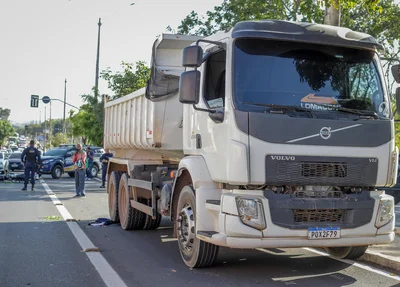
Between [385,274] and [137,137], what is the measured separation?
5045mm

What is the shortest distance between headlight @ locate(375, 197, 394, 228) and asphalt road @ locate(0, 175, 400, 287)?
71 centimetres

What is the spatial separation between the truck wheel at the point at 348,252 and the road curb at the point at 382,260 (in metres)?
0.26

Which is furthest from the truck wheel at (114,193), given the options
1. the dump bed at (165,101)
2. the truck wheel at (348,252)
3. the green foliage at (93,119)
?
the green foliage at (93,119)

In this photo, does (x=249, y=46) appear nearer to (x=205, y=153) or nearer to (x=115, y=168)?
(x=205, y=153)

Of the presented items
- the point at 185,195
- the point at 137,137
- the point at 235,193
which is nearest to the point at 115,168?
the point at 137,137

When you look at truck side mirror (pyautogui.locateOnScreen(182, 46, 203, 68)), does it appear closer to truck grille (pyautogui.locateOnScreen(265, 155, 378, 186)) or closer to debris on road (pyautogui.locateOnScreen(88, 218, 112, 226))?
truck grille (pyautogui.locateOnScreen(265, 155, 378, 186))

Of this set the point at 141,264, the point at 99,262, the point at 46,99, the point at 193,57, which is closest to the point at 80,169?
the point at 99,262

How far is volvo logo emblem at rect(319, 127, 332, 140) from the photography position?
6945 mm

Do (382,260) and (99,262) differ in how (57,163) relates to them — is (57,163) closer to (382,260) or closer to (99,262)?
(99,262)

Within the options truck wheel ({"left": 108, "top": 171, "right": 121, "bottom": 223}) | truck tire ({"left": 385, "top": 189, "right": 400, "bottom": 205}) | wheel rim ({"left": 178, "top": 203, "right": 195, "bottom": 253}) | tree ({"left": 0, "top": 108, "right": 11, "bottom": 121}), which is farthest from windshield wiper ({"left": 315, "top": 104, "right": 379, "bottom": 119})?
tree ({"left": 0, "top": 108, "right": 11, "bottom": 121})

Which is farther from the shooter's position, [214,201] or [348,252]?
[348,252]

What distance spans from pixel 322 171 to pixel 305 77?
1130 mm

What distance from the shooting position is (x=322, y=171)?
6.99 m

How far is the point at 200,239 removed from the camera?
24.0ft
